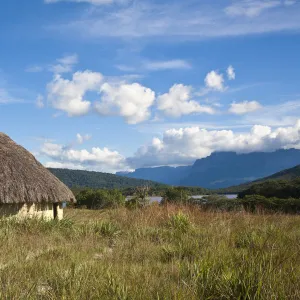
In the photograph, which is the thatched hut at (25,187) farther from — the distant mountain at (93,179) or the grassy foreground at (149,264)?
the distant mountain at (93,179)

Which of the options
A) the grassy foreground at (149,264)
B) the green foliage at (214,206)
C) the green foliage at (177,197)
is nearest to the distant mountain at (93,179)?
the green foliage at (177,197)

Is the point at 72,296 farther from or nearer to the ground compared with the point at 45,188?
nearer to the ground

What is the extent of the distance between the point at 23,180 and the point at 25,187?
0.27 m

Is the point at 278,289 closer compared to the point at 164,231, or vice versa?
the point at 278,289

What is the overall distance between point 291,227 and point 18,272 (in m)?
6.35

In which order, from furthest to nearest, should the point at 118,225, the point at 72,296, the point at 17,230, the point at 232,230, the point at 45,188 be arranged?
the point at 45,188 → the point at 118,225 → the point at 17,230 → the point at 232,230 → the point at 72,296

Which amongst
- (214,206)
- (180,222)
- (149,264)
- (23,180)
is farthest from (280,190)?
(149,264)

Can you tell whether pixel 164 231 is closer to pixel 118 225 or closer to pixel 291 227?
pixel 118 225

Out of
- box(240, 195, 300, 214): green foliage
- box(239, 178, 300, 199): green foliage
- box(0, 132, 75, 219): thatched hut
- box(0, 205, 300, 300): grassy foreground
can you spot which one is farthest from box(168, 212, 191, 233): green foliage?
box(239, 178, 300, 199): green foliage

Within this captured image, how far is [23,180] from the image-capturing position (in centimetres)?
1160

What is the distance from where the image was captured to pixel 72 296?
333 centimetres

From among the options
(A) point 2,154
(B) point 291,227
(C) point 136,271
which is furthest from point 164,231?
(A) point 2,154

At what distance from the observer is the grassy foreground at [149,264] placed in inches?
138

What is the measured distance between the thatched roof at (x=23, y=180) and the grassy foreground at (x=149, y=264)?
195 centimetres
